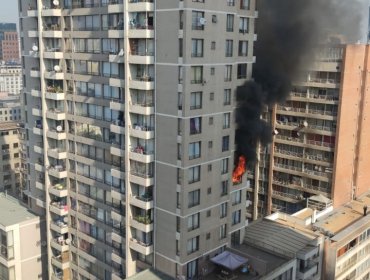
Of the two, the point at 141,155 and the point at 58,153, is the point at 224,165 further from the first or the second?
the point at 58,153

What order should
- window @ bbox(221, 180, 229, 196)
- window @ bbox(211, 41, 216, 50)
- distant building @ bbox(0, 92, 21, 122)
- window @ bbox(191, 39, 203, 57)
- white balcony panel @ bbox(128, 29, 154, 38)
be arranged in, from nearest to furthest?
window @ bbox(191, 39, 203, 57), white balcony panel @ bbox(128, 29, 154, 38), window @ bbox(211, 41, 216, 50), window @ bbox(221, 180, 229, 196), distant building @ bbox(0, 92, 21, 122)

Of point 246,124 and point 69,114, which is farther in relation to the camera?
point 69,114

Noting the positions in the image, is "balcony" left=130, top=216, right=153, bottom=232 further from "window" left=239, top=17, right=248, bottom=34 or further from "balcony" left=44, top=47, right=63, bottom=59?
"window" left=239, top=17, right=248, bottom=34

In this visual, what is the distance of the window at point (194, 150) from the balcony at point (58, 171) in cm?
1556

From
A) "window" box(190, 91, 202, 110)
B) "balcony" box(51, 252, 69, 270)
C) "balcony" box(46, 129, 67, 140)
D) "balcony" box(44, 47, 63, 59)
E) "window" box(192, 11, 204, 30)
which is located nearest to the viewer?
"window" box(192, 11, 204, 30)

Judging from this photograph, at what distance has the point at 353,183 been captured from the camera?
60.6 metres

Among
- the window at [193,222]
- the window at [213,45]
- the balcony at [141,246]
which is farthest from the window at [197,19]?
the balcony at [141,246]

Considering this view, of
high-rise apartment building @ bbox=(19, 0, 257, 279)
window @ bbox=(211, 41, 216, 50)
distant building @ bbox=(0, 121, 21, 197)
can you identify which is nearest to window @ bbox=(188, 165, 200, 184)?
high-rise apartment building @ bbox=(19, 0, 257, 279)

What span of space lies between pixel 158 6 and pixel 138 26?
2500 mm

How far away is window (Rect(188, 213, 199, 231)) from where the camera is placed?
35719 millimetres

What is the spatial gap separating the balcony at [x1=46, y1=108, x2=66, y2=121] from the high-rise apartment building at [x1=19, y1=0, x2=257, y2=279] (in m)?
0.09

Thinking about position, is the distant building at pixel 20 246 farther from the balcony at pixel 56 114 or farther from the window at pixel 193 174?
the window at pixel 193 174

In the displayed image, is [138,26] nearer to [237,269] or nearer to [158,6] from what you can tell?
[158,6]

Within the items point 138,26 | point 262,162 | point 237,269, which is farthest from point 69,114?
point 262,162
